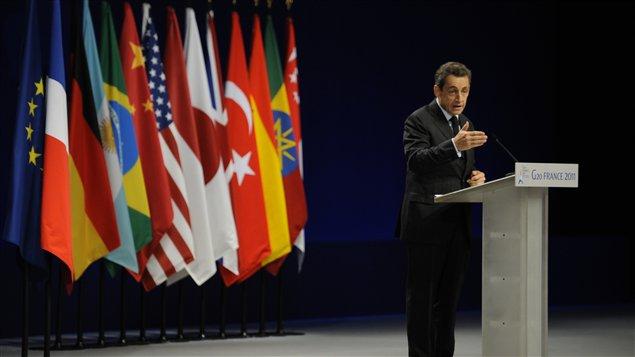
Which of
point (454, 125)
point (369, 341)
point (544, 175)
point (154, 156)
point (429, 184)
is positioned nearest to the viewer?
point (544, 175)

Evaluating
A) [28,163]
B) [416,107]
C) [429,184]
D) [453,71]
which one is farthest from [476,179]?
[416,107]

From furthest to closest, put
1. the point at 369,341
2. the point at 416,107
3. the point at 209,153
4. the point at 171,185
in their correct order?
the point at 416,107, the point at 369,341, the point at 209,153, the point at 171,185

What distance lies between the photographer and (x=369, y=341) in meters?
7.12

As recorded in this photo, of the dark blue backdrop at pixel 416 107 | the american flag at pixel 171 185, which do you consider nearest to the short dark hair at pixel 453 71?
the american flag at pixel 171 185

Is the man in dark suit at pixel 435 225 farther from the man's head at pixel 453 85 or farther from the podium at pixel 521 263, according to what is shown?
the podium at pixel 521 263

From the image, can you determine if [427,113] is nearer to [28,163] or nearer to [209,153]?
[28,163]

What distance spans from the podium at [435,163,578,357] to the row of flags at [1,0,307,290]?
252 centimetres

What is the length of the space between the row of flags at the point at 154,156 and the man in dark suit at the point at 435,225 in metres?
1.92

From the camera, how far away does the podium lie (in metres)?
3.99

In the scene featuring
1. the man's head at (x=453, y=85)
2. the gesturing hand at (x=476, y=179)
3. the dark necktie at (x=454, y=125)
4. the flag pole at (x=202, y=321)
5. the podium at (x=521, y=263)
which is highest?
the man's head at (x=453, y=85)

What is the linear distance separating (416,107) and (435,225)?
4.51 metres

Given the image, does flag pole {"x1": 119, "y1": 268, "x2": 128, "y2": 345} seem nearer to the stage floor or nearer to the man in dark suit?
the stage floor

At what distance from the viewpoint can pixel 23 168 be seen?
5.70 m

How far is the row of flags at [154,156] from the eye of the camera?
576cm
